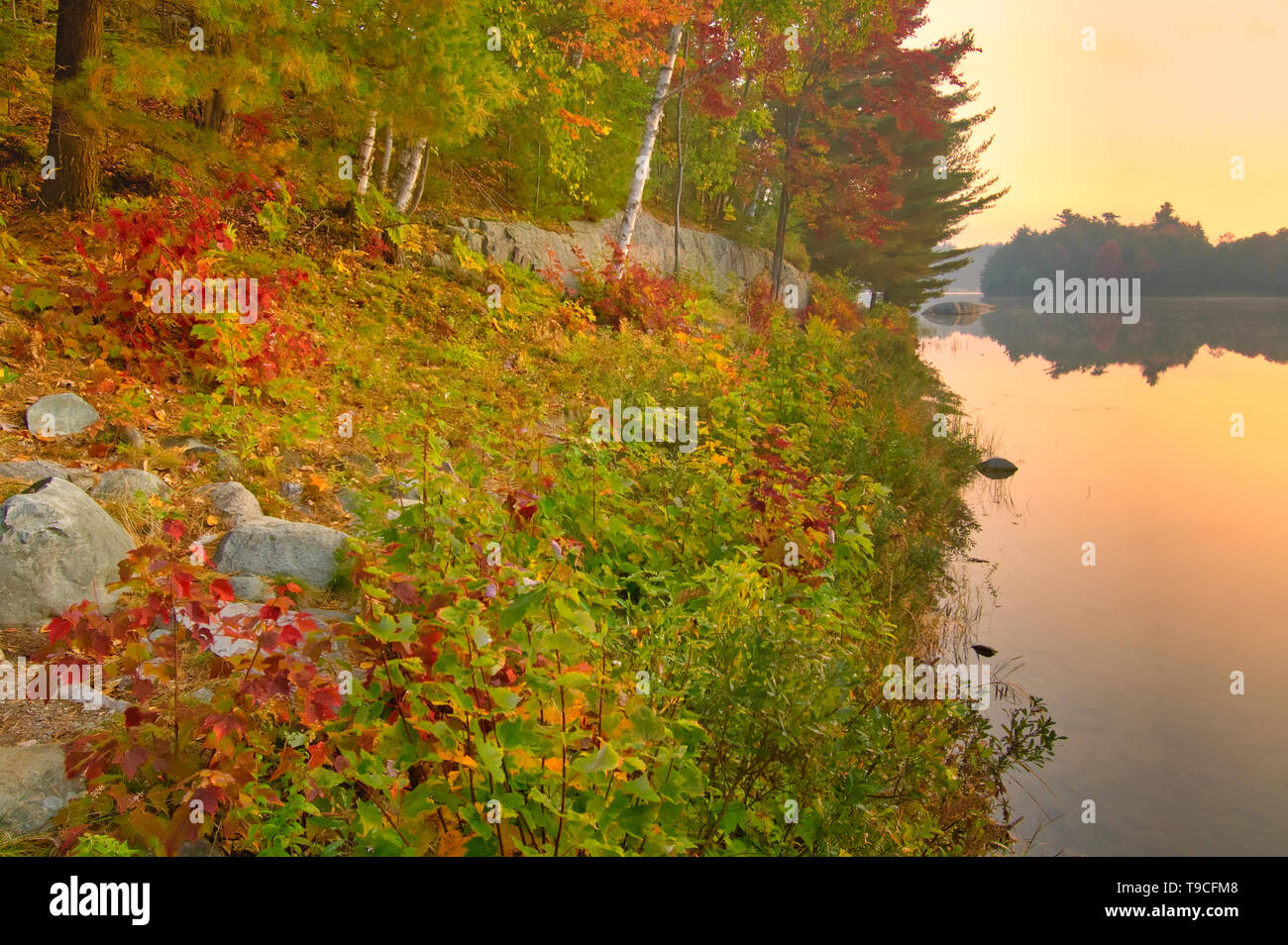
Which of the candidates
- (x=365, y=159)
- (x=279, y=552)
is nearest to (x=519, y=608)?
(x=279, y=552)

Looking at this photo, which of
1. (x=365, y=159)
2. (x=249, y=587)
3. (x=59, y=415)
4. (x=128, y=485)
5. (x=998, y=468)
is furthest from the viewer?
(x=998, y=468)

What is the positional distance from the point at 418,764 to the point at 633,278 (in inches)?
452

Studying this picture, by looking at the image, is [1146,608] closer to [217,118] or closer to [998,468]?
[998,468]

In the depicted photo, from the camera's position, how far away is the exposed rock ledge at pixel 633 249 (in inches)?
492

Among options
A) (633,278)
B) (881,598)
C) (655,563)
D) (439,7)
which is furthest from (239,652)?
(633,278)

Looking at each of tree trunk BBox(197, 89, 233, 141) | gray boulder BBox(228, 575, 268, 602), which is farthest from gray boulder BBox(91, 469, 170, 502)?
tree trunk BBox(197, 89, 233, 141)

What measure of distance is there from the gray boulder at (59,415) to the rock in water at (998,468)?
11.9 meters

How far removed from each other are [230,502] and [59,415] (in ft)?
5.14

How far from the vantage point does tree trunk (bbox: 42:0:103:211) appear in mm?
7156

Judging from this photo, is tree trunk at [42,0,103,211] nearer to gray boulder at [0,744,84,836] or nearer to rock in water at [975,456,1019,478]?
gray boulder at [0,744,84,836]

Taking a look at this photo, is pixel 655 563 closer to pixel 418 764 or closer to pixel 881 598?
pixel 418 764

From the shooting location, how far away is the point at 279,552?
4176 millimetres

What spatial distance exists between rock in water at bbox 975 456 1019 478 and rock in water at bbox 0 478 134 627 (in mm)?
12034

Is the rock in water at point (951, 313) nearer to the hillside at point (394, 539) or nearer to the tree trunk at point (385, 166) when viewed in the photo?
the hillside at point (394, 539)
